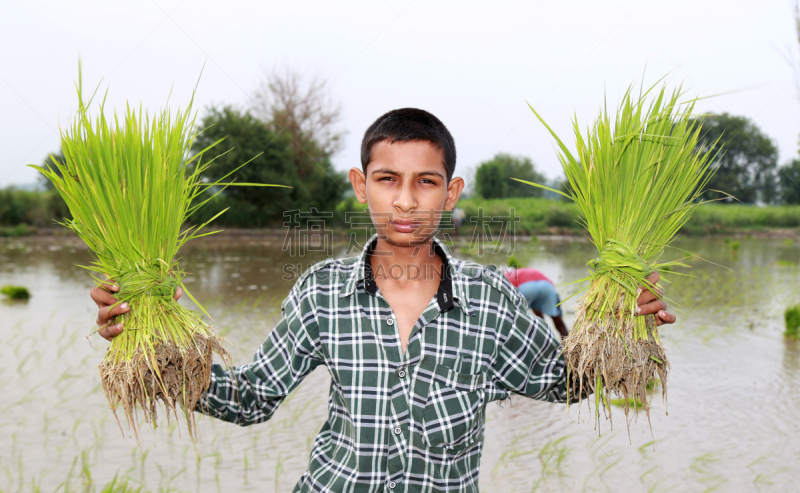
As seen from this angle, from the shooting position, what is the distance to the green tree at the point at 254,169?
1936 centimetres

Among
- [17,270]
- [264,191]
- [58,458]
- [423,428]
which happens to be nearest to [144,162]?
[423,428]

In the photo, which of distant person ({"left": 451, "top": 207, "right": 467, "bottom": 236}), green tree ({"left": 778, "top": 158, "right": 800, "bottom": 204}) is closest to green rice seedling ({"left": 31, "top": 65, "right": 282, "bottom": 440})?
distant person ({"left": 451, "top": 207, "right": 467, "bottom": 236})

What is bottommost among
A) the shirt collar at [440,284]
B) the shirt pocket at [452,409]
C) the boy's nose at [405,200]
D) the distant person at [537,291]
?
the distant person at [537,291]

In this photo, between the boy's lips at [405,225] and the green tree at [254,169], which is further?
the green tree at [254,169]

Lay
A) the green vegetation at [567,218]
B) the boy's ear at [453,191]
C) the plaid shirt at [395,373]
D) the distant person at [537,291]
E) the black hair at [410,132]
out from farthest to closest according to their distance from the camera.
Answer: the green vegetation at [567,218] < the distant person at [537,291] < the boy's ear at [453,191] < the black hair at [410,132] < the plaid shirt at [395,373]

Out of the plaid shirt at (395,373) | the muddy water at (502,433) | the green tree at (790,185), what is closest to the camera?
the plaid shirt at (395,373)

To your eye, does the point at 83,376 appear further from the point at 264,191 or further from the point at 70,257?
the point at 264,191

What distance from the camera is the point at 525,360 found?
68.0 inches

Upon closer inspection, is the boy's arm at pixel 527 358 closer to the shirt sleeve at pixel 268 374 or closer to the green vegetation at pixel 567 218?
the shirt sleeve at pixel 268 374

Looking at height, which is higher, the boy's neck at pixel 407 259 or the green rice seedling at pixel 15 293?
the boy's neck at pixel 407 259

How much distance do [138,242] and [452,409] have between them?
→ 40.9 inches

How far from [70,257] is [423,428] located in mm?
14133

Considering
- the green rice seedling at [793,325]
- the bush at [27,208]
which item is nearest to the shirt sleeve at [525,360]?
the green rice seedling at [793,325]

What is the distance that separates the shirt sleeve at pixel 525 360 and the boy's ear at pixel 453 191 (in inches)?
14.3
